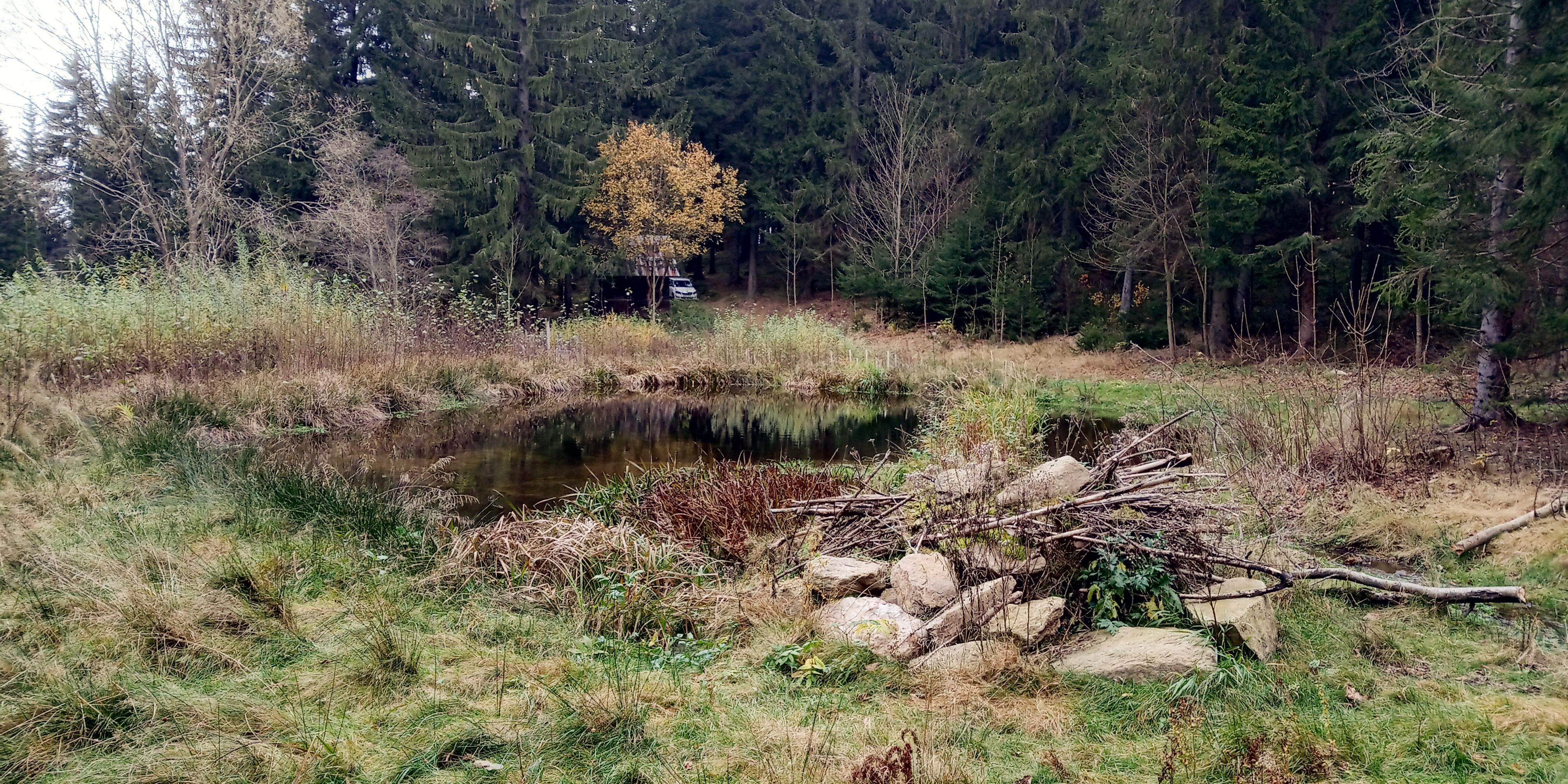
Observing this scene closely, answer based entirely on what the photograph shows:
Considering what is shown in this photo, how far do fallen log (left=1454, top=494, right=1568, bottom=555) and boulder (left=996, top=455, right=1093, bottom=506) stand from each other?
2.67 m

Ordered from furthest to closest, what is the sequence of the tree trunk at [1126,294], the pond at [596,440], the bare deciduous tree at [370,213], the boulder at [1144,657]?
the bare deciduous tree at [370,213]
the tree trunk at [1126,294]
the pond at [596,440]
the boulder at [1144,657]

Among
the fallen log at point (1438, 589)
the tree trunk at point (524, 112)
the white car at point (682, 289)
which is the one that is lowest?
the fallen log at point (1438, 589)

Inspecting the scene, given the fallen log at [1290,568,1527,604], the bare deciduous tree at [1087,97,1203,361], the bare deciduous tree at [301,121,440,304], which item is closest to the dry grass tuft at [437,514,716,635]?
the fallen log at [1290,568,1527,604]

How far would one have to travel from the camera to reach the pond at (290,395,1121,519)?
8.73 metres

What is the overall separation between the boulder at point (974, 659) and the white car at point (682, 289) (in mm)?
27729

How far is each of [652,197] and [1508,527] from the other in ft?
→ 87.3

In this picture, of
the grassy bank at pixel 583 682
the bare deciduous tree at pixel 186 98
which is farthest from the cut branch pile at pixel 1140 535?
the bare deciduous tree at pixel 186 98

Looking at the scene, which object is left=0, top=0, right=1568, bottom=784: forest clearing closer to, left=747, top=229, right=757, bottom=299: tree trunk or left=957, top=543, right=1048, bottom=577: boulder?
left=957, top=543, right=1048, bottom=577: boulder

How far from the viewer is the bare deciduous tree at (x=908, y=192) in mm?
28531

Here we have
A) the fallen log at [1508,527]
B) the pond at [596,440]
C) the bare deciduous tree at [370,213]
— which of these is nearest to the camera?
the fallen log at [1508,527]

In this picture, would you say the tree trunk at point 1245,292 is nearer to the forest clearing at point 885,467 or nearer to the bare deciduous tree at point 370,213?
the forest clearing at point 885,467

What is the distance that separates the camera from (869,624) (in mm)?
3910

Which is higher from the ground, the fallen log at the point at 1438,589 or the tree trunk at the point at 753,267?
the tree trunk at the point at 753,267

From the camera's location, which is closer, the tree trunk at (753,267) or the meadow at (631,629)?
the meadow at (631,629)
